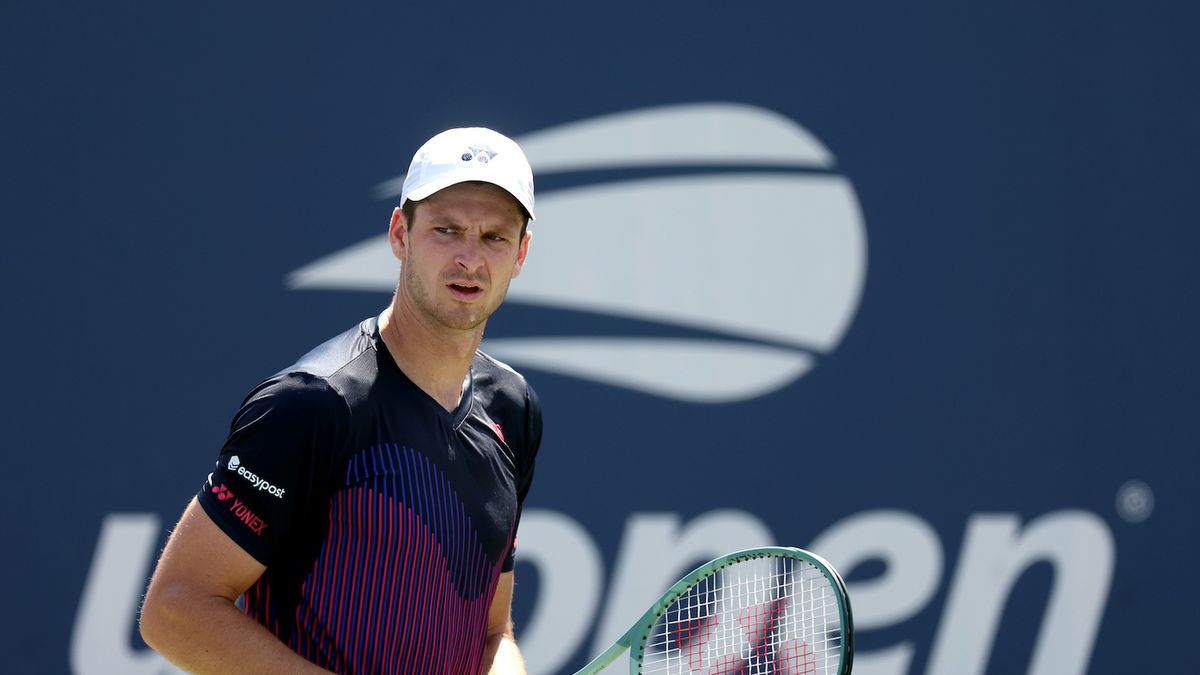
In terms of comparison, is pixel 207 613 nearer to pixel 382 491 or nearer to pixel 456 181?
pixel 382 491

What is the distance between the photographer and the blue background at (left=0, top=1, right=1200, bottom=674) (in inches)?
161

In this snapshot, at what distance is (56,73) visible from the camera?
4.10m

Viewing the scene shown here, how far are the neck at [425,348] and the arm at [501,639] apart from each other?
406mm

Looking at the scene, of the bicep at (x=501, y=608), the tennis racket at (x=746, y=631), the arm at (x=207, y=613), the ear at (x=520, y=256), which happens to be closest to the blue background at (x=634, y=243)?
the tennis racket at (x=746, y=631)

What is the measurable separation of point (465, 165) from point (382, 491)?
1.59ft

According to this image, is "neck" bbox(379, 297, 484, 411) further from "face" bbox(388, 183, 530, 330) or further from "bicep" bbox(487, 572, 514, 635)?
"bicep" bbox(487, 572, 514, 635)

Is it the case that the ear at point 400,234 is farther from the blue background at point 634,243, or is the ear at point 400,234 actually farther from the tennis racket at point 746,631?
the blue background at point 634,243

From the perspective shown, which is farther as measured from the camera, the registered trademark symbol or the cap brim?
the registered trademark symbol

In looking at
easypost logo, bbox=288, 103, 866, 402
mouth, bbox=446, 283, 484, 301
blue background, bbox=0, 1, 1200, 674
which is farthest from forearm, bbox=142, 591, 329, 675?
easypost logo, bbox=288, 103, 866, 402

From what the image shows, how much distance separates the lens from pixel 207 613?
1.72 m

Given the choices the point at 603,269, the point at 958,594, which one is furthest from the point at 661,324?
the point at 958,594

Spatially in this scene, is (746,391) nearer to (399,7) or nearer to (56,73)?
(399,7)

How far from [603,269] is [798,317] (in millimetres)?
668

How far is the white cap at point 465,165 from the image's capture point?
192 cm
